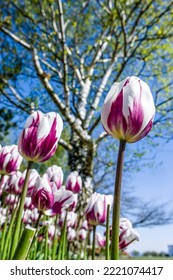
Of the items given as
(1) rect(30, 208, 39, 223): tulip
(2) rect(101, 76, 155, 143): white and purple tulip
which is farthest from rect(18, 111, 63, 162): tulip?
(1) rect(30, 208, 39, 223): tulip

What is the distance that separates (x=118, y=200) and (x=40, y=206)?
1.70 feet

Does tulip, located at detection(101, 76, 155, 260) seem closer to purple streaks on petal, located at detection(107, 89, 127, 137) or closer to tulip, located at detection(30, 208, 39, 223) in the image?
purple streaks on petal, located at detection(107, 89, 127, 137)

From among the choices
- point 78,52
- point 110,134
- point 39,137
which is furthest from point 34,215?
point 78,52

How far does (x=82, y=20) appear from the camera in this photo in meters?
8.66

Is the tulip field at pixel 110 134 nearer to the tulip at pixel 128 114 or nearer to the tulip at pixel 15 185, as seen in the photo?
the tulip at pixel 128 114

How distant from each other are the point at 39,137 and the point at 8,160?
1.33 feet

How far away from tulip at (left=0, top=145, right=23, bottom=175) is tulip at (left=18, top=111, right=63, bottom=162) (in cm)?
33

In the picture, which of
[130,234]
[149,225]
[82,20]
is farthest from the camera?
[149,225]

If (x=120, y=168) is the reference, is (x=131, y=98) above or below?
above

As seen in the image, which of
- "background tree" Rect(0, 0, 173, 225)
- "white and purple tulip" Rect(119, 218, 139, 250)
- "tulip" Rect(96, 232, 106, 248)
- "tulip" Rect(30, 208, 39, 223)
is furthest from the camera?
"background tree" Rect(0, 0, 173, 225)

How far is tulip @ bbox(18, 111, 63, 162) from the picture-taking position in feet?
2.58
